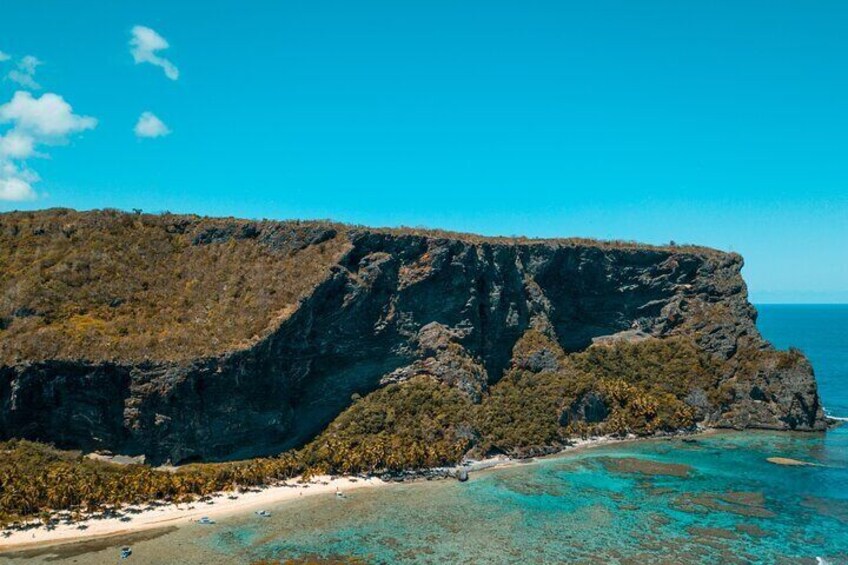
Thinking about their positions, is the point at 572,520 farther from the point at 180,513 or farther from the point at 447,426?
the point at 180,513

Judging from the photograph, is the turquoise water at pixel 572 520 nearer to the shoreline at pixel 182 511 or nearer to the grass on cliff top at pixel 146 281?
the shoreline at pixel 182 511

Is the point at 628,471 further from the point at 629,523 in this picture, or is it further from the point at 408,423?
the point at 408,423

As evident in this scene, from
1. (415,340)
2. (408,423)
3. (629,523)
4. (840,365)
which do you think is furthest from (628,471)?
(840,365)

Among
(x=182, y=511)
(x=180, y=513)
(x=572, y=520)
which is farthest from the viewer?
(x=572, y=520)

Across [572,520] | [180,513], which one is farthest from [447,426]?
[180,513]

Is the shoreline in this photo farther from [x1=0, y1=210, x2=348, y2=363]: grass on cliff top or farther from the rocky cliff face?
[x1=0, y1=210, x2=348, y2=363]: grass on cliff top

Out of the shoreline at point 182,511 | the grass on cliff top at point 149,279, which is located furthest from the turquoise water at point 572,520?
the grass on cliff top at point 149,279
